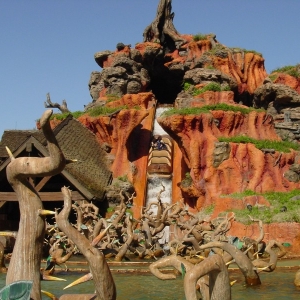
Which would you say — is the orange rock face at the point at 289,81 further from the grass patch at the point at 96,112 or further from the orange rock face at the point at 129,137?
the grass patch at the point at 96,112

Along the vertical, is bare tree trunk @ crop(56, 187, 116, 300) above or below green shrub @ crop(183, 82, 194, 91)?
below

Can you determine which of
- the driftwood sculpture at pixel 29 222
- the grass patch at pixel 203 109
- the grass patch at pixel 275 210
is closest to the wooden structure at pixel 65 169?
the grass patch at pixel 203 109

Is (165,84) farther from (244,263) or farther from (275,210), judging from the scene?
(244,263)

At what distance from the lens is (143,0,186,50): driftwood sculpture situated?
37750mm

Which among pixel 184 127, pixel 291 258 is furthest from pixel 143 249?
pixel 184 127

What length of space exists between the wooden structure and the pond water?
1076 centimetres

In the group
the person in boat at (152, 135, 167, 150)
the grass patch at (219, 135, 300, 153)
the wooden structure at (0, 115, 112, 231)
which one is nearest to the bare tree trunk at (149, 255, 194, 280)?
the wooden structure at (0, 115, 112, 231)

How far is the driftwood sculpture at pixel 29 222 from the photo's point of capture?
6119 millimetres

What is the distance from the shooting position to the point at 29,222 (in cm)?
632

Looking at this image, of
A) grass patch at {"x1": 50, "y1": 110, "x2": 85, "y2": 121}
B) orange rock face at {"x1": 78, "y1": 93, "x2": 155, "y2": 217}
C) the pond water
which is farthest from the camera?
grass patch at {"x1": 50, "y1": 110, "x2": 85, "y2": 121}

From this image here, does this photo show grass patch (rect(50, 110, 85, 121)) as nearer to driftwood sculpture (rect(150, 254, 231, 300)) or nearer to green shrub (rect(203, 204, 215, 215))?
green shrub (rect(203, 204, 215, 215))

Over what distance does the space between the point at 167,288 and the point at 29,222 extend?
5.05 m

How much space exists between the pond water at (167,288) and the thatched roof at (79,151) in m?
11.2

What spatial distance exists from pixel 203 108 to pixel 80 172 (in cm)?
708
